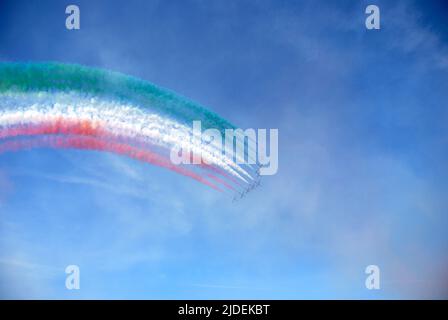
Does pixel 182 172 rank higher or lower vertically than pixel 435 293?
higher

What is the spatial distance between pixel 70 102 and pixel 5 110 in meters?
0.79

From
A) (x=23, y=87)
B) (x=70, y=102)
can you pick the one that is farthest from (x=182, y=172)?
(x=23, y=87)

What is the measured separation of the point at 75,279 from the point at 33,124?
1.99 meters

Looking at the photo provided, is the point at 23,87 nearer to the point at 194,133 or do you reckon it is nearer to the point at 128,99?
the point at 128,99
